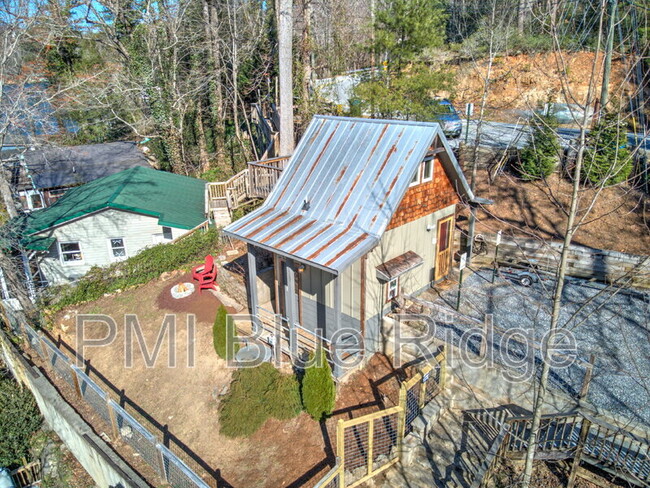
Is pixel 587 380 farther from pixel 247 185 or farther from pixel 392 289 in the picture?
pixel 247 185

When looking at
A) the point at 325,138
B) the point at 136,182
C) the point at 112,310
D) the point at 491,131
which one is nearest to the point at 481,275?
the point at 325,138

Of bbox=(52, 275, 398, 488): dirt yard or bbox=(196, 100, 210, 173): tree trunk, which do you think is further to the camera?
bbox=(196, 100, 210, 173): tree trunk

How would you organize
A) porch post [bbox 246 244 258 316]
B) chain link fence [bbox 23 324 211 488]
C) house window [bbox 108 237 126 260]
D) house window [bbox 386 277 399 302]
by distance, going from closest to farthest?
chain link fence [bbox 23 324 211 488] → house window [bbox 386 277 399 302] → porch post [bbox 246 244 258 316] → house window [bbox 108 237 126 260]

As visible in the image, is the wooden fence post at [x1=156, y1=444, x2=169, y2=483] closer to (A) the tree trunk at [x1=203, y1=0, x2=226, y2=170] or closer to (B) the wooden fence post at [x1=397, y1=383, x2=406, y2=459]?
(B) the wooden fence post at [x1=397, y1=383, x2=406, y2=459]

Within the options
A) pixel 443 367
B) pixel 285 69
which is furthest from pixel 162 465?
pixel 285 69

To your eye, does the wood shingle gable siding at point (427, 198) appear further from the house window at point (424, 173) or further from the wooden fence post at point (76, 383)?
the wooden fence post at point (76, 383)

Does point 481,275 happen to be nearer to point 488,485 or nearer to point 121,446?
point 488,485

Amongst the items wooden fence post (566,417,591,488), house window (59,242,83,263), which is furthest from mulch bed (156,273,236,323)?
wooden fence post (566,417,591,488)
